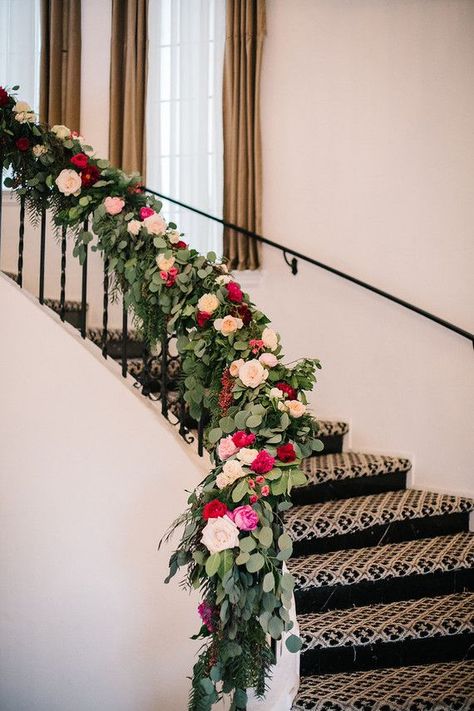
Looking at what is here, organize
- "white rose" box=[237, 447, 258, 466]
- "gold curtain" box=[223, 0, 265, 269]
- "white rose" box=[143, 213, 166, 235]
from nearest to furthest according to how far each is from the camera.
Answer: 1. "white rose" box=[237, 447, 258, 466]
2. "white rose" box=[143, 213, 166, 235]
3. "gold curtain" box=[223, 0, 265, 269]

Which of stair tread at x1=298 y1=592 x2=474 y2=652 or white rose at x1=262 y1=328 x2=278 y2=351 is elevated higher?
white rose at x1=262 y1=328 x2=278 y2=351

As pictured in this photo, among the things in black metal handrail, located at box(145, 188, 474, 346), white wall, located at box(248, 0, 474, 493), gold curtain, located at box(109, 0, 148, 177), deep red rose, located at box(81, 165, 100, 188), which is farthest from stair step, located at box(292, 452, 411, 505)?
gold curtain, located at box(109, 0, 148, 177)

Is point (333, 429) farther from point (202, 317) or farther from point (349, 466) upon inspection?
point (202, 317)

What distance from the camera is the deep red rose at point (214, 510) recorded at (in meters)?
1.89

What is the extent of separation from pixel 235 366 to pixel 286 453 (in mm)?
358

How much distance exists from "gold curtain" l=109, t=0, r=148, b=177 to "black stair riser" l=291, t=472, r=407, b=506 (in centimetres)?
262

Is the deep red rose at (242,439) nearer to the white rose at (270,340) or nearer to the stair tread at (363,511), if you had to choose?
the white rose at (270,340)

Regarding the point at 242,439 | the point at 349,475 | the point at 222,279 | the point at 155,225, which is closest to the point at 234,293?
the point at 222,279

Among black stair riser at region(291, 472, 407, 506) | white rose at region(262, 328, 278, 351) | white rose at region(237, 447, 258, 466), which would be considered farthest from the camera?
black stair riser at region(291, 472, 407, 506)

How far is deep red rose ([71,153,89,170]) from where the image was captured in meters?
2.71

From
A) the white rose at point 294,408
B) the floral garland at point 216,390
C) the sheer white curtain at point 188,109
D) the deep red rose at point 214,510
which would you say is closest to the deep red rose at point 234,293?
the floral garland at point 216,390

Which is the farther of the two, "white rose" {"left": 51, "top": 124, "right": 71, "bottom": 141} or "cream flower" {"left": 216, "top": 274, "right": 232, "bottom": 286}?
"white rose" {"left": 51, "top": 124, "right": 71, "bottom": 141}

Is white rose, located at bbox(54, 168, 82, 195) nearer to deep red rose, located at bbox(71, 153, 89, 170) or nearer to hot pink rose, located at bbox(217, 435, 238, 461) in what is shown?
deep red rose, located at bbox(71, 153, 89, 170)

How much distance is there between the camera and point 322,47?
14.7ft
